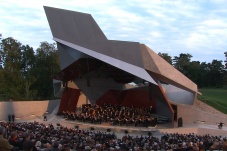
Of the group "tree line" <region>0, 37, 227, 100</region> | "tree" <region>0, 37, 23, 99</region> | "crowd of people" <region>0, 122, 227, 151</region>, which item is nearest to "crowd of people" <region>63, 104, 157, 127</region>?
"crowd of people" <region>0, 122, 227, 151</region>

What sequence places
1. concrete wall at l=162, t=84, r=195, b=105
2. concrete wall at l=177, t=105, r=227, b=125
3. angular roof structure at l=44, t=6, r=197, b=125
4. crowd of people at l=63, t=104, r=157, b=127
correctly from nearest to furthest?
crowd of people at l=63, t=104, r=157, b=127 < angular roof structure at l=44, t=6, r=197, b=125 < concrete wall at l=177, t=105, r=227, b=125 < concrete wall at l=162, t=84, r=195, b=105

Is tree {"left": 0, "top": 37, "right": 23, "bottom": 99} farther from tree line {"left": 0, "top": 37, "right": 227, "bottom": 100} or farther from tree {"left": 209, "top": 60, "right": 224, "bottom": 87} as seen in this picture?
tree {"left": 209, "top": 60, "right": 224, "bottom": 87}

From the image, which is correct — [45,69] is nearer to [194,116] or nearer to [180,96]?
[180,96]

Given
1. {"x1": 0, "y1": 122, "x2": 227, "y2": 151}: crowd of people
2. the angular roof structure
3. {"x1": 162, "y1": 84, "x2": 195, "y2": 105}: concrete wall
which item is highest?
the angular roof structure

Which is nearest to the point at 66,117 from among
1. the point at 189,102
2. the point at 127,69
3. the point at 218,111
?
the point at 127,69

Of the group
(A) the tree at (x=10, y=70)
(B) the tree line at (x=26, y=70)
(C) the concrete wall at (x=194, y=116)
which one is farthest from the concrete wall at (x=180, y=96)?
(A) the tree at (x=10, y=70)

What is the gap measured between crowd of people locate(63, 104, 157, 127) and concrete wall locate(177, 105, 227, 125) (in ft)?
9.19

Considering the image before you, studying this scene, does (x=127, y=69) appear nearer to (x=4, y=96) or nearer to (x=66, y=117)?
(x=66, y=117)

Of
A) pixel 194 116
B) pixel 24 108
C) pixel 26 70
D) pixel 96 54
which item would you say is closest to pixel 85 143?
pixel 96 54

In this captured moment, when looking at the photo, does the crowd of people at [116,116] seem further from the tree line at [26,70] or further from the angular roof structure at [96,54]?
the tree line at [26,70]

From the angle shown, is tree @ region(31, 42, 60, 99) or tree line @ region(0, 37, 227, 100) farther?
tree @ region(31, 42, 60, 99)

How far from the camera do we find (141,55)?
28.4m

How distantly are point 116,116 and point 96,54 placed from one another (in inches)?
209

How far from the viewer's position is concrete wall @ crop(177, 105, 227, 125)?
2751 centimetres
